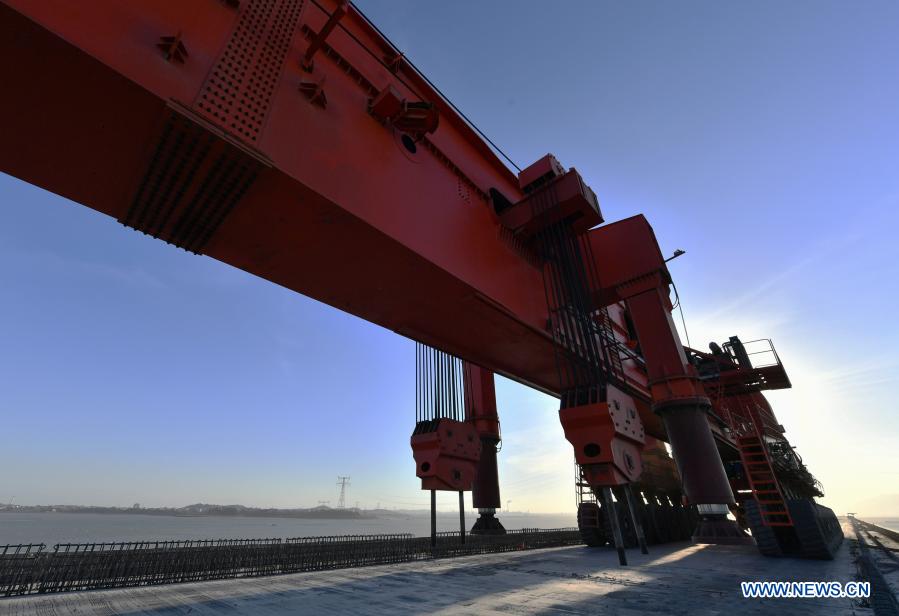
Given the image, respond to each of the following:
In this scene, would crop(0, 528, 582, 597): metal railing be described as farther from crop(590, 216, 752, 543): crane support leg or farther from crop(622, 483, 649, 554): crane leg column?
crop(590, 216, 752, 543): crane support leg

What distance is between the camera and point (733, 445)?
59.7ft

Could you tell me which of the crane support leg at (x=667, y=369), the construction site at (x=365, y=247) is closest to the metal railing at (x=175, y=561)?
the construction site at (x=365, y=247)

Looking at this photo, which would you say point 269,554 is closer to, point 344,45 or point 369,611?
point 369,611

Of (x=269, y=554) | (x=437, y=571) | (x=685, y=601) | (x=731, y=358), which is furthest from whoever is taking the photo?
(x=731, y=358)

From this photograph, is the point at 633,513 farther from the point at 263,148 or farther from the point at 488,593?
the point at 263,148

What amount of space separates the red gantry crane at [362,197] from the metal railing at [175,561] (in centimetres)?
247

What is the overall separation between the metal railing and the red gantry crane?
8.09 feet

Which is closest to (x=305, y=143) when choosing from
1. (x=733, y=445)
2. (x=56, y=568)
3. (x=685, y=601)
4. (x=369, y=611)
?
(x=369, y=611)

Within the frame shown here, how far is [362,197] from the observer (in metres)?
5.37

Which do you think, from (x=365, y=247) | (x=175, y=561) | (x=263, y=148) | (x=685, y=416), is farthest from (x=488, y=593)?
(x=685, y=416)

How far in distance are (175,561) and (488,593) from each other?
6570 millimetres

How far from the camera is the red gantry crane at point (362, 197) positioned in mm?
3723

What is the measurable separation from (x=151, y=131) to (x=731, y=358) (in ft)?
67.4

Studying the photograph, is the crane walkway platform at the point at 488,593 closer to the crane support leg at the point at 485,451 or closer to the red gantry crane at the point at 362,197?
the red gantry crane at the point at 362,197
